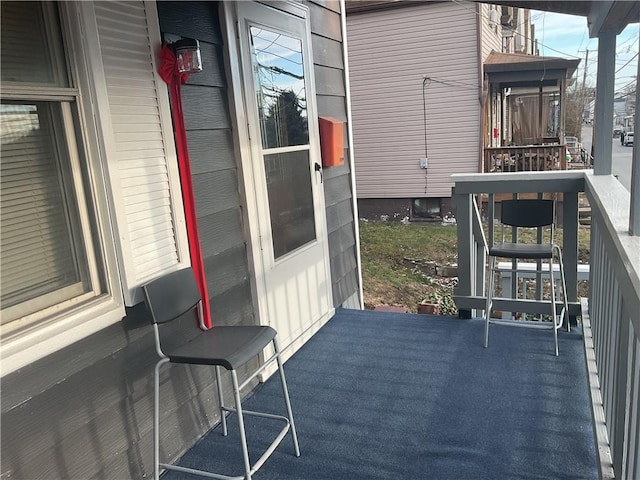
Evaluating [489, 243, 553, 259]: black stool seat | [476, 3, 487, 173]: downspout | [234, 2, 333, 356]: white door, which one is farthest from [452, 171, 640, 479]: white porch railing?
[476, 3, 487, 173]: downspout

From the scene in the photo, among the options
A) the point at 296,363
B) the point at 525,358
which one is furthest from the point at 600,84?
the point at 296,363

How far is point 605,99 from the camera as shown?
9.13 feet

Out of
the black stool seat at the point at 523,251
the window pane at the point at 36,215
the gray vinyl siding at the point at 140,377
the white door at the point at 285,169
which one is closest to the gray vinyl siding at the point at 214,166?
the gray vinyl siding at the point at 140,377

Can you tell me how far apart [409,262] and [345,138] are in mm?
3541

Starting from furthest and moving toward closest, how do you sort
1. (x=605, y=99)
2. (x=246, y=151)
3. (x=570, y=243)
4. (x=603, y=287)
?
(x=570, y=243)
(x=605, y=99)
(x=246, y=151)
(x=603, y=287)

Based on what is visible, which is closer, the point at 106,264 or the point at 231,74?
the point at 106,264

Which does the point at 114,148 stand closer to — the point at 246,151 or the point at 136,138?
the point at 136,138

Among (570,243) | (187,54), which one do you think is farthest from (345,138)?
(187,54)

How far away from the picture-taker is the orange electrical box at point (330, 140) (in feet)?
11.5

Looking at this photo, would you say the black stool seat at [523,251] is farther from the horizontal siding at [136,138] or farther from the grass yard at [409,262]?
the grass yard at [409,262]

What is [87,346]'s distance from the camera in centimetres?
177

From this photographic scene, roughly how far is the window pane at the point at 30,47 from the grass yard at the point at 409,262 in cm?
449

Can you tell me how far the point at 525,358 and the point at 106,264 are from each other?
90.5 inches

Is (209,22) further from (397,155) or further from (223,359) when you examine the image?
(397,155)
